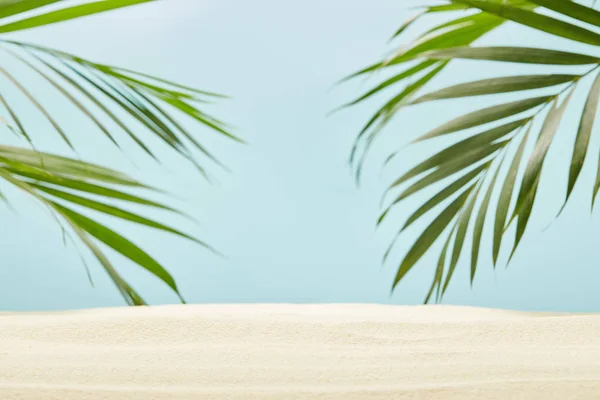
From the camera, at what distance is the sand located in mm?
376

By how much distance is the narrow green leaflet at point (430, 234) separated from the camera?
826 millimetres

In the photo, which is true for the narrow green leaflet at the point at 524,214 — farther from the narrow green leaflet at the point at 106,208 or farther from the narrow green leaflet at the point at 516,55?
the narrow green leaflet at the point at 106,208

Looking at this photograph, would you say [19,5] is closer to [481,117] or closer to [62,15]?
[62,15]

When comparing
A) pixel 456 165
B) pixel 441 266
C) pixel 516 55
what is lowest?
pixel 441 266

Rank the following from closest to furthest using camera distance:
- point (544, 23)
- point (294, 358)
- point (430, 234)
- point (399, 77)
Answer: point (294, 358) < point (544, 23) < point (430, 234) < point (399, 77)

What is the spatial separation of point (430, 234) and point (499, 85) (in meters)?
0.18

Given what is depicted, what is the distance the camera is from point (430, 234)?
83cm

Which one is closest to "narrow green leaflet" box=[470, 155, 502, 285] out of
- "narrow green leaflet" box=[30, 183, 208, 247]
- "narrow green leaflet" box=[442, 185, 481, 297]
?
"narrow green leaflet" box=[442, 185, 481, 297]

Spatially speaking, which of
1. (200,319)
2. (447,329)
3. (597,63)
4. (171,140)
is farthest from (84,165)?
(597,63)

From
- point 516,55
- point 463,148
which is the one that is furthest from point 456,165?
point 516,55

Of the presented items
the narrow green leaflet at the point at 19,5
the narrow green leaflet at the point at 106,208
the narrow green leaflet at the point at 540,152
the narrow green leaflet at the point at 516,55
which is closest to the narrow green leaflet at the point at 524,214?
the narrow green leaflet at the point at 540,152

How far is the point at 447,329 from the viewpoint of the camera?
0.67 metres

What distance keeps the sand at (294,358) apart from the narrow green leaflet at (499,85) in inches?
8.6

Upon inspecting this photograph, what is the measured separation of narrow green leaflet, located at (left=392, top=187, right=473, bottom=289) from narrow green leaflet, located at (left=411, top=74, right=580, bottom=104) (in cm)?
15
